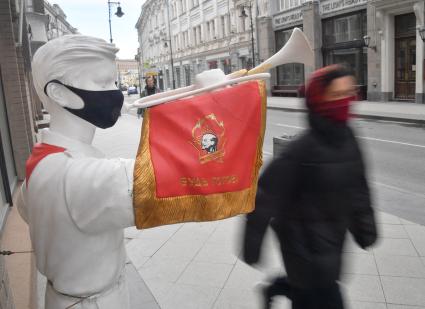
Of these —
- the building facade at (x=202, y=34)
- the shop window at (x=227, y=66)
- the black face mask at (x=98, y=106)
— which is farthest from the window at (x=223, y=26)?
the black face mask at (x=98, y=106)

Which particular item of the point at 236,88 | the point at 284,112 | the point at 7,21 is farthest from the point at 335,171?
the point at 284,112

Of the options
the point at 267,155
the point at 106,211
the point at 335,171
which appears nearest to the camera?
the point at 106,211

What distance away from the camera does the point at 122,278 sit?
1542mm

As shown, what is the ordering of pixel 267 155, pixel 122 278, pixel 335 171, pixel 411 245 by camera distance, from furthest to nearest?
1. pixel 267 155
2. pixel 411 245
3. pixel 335 171
4. pixel 122 278

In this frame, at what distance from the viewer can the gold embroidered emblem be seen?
1.24 m

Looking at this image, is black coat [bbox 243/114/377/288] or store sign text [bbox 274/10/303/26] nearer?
black coat [bbox 243/114/377/288]

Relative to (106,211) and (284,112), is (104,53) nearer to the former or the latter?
(106,211)

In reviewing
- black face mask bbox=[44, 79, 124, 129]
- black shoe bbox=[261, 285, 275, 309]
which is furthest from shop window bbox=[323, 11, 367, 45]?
black face mask bbox=[44, 79, 124, 129]

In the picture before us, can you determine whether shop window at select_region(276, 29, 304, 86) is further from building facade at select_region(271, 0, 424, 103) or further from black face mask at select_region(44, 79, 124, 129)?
black face mask at select_region(44, 79, 124, 129)

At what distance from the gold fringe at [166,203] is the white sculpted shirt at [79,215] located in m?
0.03

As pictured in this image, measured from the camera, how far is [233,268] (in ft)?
13.4

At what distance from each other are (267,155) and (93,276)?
8478mm

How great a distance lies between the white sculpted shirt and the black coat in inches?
39.4

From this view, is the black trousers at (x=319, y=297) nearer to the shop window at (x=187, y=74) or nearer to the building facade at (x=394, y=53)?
the building facade at (x=394, y=53)
